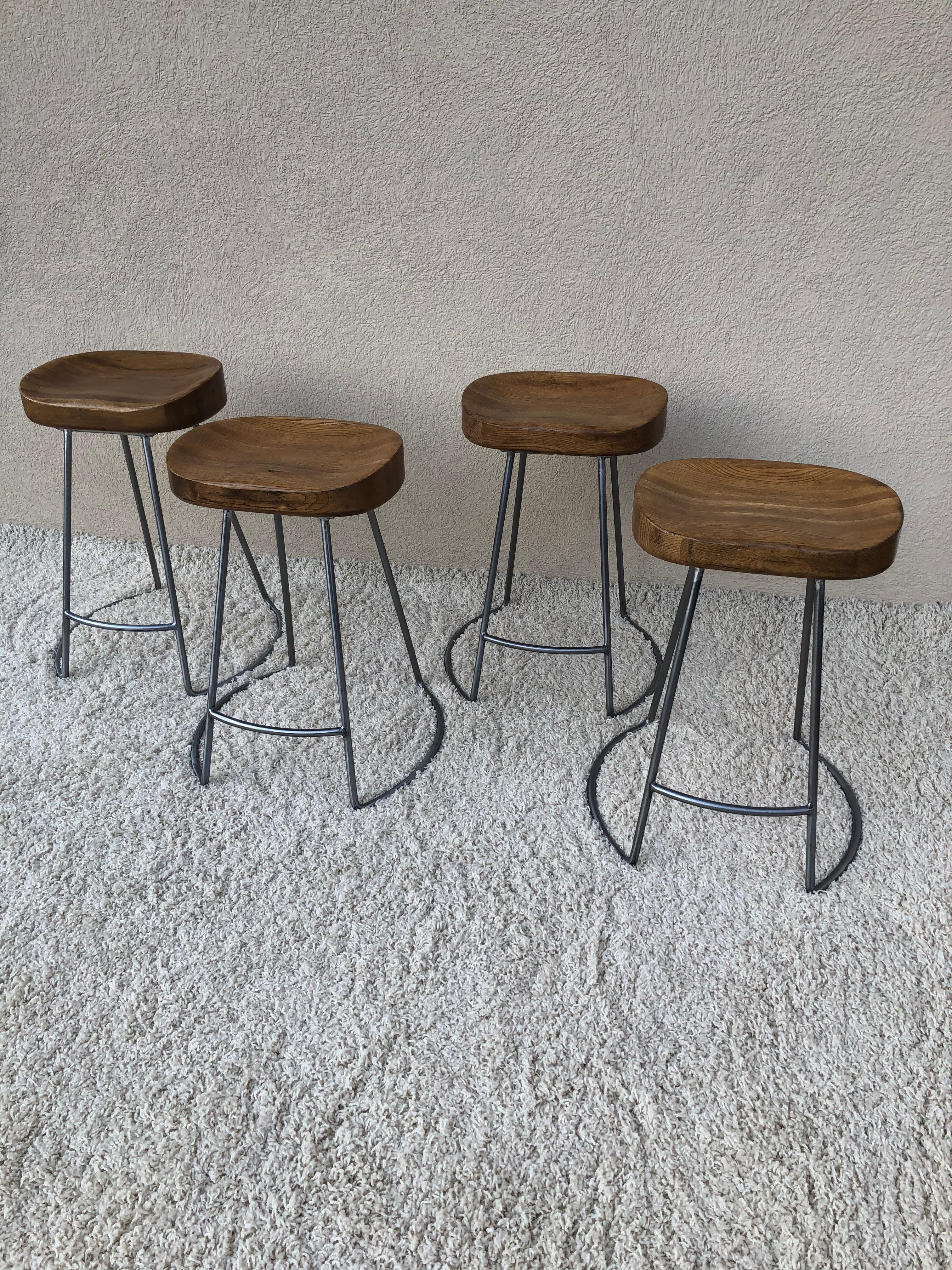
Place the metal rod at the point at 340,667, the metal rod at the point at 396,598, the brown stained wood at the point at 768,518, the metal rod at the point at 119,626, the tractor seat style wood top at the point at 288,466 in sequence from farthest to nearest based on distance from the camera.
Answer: the metal rod at the point at 119,626, the metal rod at the point at 396,598, the metal rod at the point at 340,667, the tractor seat style wood top at the point at 288,466, the brown stained wood at the point at 768,518

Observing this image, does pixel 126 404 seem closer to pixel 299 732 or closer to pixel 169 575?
pixel 169 575

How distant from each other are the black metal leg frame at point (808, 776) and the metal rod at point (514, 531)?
2.20 feet

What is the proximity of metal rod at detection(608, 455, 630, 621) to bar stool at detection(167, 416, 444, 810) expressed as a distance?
548 millimetres

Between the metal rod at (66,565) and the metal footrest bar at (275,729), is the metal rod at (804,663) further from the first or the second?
the metal rod at (66,565)

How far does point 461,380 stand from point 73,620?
1.24 m

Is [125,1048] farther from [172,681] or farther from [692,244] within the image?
[692,244]

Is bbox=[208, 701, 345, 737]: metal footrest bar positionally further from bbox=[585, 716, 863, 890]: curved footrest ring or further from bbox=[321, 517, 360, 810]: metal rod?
bbox=[585, 716, 863, 890]: curved footrest ring

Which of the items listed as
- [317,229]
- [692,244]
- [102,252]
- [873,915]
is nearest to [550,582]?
[692,244]

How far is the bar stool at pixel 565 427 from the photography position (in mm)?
1907

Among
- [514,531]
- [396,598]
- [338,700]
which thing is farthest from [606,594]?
[338,700]

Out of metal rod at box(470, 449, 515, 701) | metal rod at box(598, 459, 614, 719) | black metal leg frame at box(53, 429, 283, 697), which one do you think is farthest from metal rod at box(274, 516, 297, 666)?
metal rod at box(598, 459, 614, 719)

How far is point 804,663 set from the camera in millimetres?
1952

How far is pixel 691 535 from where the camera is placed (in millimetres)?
1502

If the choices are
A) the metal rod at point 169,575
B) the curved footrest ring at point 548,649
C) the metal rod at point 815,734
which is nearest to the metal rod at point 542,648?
the curved footrest ring at point 548,649
